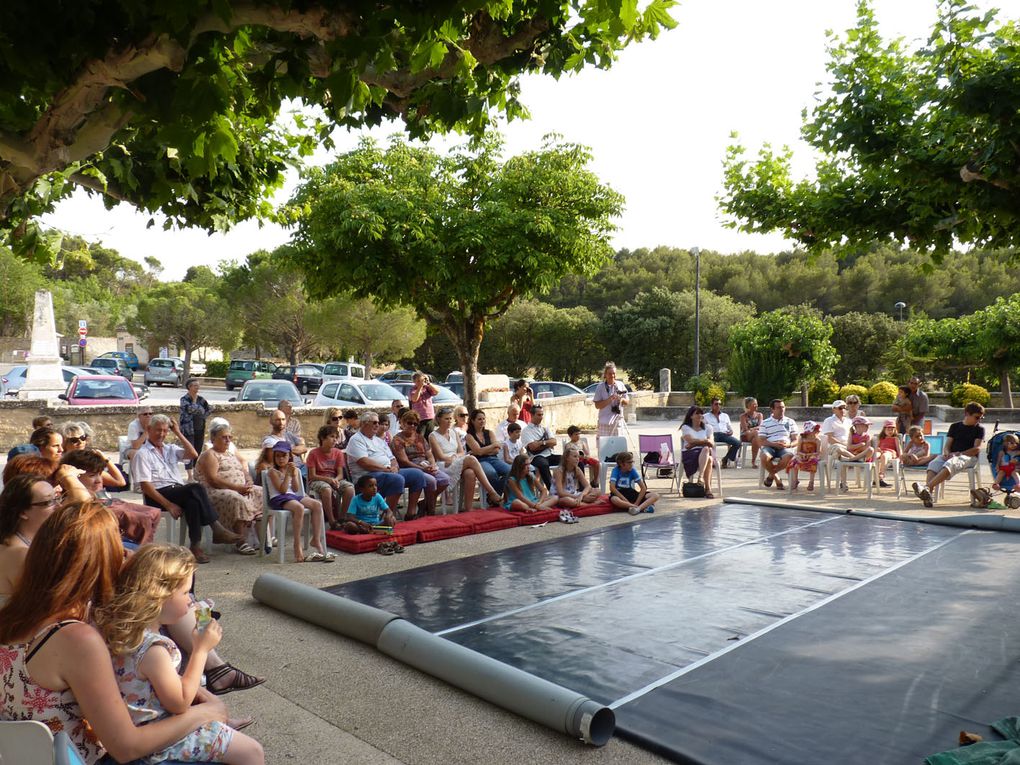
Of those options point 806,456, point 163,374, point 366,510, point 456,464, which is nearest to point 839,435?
point 806,456

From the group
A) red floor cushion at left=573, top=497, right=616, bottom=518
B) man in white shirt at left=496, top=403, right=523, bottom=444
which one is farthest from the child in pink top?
man in white shirt at left=496, top=403, right=523, bottom=444

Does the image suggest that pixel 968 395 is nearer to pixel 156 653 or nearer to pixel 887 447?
pixel 887 447

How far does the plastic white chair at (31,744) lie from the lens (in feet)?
7.27

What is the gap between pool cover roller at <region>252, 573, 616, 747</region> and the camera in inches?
150

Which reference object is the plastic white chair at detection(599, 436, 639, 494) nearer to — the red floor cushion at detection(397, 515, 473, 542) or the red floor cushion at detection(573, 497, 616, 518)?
the red floor cushion at detection(573, 497, 616, 518)

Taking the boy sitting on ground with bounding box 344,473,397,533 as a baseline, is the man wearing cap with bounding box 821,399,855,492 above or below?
above

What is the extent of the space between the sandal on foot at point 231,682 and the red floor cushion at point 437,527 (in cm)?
383

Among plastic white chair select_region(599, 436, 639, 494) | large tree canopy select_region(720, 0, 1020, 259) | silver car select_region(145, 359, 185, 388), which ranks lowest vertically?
plastic white chair select_region(599, 436, 639, 494)

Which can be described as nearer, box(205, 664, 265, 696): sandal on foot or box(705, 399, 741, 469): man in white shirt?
box(205, 664, 265, 696): sandal on foot

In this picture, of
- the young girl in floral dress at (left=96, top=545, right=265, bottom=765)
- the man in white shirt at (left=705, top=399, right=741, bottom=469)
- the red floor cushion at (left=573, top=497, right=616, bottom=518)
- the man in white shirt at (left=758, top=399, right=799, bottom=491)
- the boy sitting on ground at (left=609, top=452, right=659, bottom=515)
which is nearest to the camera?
the young girl in floral dress at (left=96, top=545, right=265, bottom=765)

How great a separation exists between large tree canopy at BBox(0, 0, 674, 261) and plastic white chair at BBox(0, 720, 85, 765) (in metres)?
2.44

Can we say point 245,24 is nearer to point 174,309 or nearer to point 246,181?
point 246,181

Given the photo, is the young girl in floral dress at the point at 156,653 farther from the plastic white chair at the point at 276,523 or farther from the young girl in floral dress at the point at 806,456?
the young girl in floral dress at the point at 806,456

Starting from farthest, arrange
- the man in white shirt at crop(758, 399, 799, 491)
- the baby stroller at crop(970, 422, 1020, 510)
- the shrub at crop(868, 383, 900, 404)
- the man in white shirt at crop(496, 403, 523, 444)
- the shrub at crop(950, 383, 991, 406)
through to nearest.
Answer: the shrub at crop(868, 383, 900, 404)
the shrub at crop(950, 383, 991, 406)
the man in white shirt at crop(758, 399, 799, 491)
the man in white shirt at crop(496, 403, 523, 444)
the baby stroller at crop(970, 422, 1020, 510)
